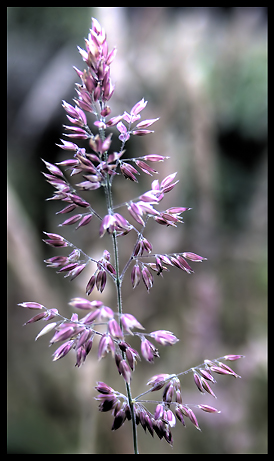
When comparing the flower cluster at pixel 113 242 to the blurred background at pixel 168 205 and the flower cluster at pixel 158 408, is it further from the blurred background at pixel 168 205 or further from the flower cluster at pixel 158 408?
the blurred background at pixel 168 205

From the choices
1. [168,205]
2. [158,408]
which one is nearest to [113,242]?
[158,408]

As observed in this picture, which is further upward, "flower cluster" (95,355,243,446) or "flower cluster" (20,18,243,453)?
"flower cluster" (20,18,243,453)

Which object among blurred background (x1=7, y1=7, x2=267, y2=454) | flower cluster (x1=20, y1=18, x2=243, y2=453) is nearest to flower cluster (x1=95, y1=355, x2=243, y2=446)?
flower cluster (x1=20, y1=18, x2=243, y2=453)

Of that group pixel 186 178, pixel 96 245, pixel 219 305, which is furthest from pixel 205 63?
pixel 219 305

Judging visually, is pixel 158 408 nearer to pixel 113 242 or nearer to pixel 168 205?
pixel 113 242

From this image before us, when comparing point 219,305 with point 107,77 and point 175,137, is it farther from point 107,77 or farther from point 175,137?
point 107,77

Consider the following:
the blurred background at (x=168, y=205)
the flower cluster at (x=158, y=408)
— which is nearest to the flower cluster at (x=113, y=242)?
the flower cluster at (x=158, y=408)

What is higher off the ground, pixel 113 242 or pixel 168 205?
pixel 168 205

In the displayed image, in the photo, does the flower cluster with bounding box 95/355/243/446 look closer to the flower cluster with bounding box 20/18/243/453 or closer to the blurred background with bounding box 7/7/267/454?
the flower cluster with bounding box 20/18/243/453
